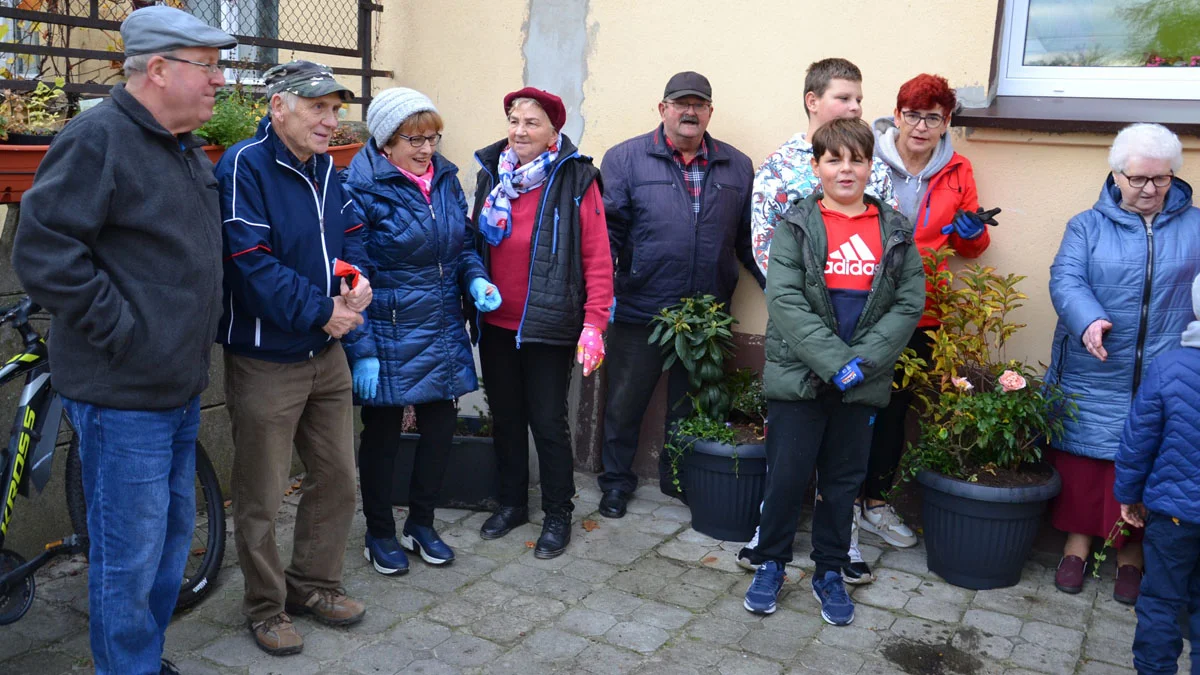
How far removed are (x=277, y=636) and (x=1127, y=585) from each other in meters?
3.28

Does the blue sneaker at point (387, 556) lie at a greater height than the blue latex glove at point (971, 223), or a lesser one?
lesser

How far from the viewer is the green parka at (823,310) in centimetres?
377

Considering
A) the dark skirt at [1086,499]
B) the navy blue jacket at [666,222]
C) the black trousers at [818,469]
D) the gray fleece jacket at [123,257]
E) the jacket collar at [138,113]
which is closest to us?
the gray fleece jacket at [123,257]

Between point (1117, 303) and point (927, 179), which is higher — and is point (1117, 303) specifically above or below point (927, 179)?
below

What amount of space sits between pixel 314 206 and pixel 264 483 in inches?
37.1

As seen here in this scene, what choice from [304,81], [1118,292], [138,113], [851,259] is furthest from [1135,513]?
[138,113]

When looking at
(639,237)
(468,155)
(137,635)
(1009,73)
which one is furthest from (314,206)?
(1009,73)

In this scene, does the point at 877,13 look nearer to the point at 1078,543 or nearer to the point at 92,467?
the point at 1078,543

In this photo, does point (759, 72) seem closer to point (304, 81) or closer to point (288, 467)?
point (304, 81)

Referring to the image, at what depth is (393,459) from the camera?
4.26 m

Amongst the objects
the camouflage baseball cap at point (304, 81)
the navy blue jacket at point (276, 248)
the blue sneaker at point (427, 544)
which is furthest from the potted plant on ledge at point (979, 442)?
the camouflage baseball cap at point (304, 81)

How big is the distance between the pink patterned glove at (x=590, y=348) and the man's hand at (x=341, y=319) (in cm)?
108

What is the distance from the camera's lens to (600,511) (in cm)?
512

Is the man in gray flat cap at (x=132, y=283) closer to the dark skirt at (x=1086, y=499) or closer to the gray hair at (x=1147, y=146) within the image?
the gray hair at (x=1147, y=146)
